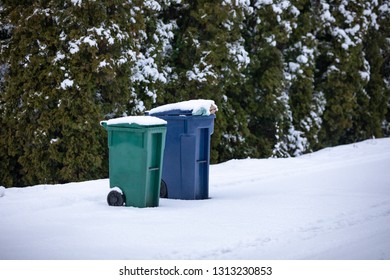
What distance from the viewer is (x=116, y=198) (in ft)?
26.4

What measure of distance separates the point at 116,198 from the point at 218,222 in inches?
52.0

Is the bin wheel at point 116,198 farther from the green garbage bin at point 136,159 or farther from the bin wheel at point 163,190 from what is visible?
the bin wheel at point 163,190

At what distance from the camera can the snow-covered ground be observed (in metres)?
6.23

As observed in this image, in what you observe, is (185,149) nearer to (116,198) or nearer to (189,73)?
(116,198)

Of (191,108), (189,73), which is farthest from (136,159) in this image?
(189,73)

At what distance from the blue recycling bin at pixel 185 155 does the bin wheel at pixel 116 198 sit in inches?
36.0

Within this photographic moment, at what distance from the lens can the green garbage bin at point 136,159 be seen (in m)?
7.85

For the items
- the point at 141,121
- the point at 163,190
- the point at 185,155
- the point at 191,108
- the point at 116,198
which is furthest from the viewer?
the point at 163,190

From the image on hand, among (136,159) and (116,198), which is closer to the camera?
(136,159)

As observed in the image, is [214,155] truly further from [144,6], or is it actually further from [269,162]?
[144,6]

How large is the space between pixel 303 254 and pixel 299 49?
1030 centimetres

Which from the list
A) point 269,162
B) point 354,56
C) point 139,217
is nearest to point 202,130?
point 139,217

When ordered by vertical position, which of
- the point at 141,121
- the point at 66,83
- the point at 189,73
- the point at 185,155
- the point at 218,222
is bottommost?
the point at 218,222

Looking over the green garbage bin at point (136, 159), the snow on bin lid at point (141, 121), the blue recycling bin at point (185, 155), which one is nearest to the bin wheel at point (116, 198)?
the green garbage bin at point (136, 159)
